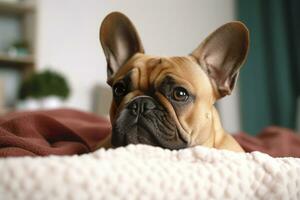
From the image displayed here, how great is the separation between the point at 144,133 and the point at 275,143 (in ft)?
2.41

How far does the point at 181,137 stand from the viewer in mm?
709

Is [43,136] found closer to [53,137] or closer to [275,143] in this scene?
[53,137]

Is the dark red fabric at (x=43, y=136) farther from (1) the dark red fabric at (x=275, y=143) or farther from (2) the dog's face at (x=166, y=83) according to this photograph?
(1) the dark red fabric at (x=275, y=143)

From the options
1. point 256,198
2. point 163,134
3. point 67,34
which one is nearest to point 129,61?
point 163,134

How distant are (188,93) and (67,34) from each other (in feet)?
4.27

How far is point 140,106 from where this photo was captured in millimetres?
703

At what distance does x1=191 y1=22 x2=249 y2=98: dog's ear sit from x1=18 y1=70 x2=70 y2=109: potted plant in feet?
4.42

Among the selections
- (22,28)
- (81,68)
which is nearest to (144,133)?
(81,68)

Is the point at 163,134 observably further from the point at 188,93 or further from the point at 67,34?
the point at 67,34

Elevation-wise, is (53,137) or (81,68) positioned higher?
(53,137)

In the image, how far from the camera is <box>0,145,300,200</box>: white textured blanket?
401mm

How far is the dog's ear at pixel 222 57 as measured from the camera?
0.79 m

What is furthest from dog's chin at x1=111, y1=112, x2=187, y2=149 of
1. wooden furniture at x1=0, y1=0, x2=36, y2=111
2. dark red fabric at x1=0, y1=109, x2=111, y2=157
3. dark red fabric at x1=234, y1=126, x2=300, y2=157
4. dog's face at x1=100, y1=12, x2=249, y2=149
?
wooden furniture at x1=0, y1=0, x2=36, y2=111

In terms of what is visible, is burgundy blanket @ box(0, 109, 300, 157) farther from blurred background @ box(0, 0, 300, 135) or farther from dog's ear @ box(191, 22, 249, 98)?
blurred background @ box(0, 0, 300, 135)
